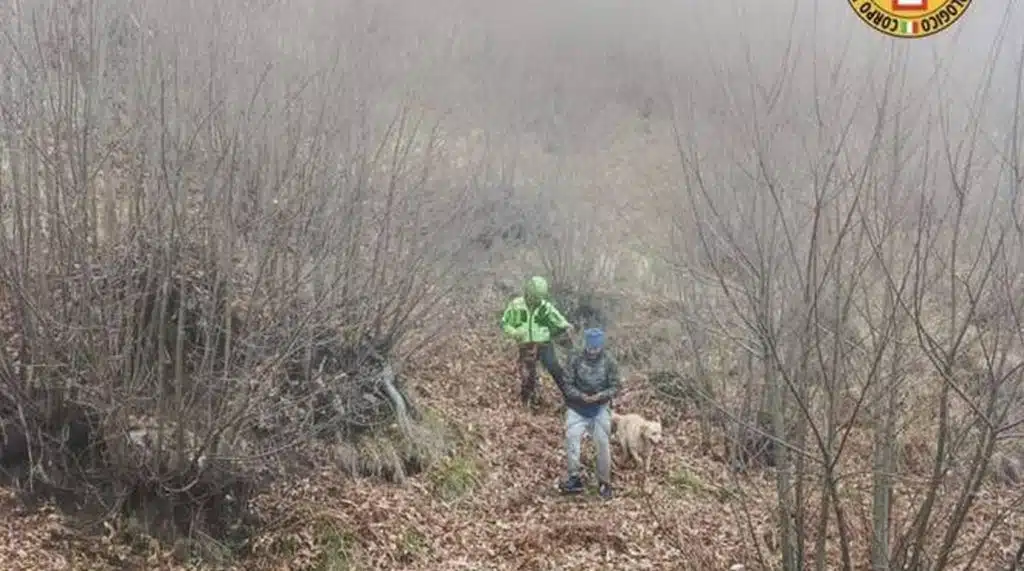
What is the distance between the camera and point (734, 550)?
734cm

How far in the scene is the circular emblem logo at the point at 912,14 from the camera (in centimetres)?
568

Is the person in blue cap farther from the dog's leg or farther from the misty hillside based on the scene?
the dog's leg

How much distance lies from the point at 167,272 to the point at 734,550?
4859 millimetres

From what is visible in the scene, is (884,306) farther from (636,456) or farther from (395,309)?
(395,309)

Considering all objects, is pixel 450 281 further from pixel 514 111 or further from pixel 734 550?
pixel 514 111

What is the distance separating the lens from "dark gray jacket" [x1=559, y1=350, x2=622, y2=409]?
336 inches

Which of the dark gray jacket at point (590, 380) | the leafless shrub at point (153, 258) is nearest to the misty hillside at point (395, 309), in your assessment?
the leafless shrub at point (153, 258)

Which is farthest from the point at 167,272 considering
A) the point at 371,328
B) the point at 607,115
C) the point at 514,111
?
the point at 607,115

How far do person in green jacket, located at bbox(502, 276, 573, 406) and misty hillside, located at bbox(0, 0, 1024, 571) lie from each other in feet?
3.55

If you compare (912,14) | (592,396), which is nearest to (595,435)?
(592,396)

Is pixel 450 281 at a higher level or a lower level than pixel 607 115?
lower

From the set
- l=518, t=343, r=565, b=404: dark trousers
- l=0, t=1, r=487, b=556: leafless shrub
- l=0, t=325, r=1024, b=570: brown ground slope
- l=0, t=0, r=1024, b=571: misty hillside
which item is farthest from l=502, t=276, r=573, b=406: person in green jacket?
l=0, t=1, r=487, b=556: leafless shrub

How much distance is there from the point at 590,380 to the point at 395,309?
7.09ft

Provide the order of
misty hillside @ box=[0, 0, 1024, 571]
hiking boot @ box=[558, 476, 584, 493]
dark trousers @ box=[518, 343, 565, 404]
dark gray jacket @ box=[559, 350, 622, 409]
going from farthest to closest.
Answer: dark trousers @ box=[518, 343, 565, 404], hiking boot @ box=[558, 476, 584, 493], dark gray jacket @ box=[559, 350, 622, 409], misty hillside @ box=[0, 0, 1024, 571]
